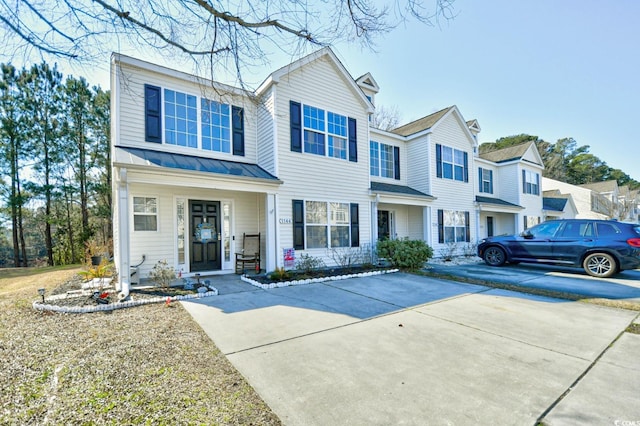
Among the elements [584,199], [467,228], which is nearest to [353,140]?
[467,228]

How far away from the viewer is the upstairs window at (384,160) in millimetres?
12898

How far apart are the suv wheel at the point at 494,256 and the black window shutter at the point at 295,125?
8.02 m

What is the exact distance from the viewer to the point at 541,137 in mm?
43406

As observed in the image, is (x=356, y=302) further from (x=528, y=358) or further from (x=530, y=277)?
(x=530, y=277)

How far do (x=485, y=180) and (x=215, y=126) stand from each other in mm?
16569

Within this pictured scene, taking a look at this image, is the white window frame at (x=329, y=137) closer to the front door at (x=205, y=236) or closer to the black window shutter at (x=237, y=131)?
the black window shutter at (x=237, y=131)

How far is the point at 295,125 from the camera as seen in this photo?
30.2ft

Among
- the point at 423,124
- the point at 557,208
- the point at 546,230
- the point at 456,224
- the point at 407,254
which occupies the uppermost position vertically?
the point at 423,124

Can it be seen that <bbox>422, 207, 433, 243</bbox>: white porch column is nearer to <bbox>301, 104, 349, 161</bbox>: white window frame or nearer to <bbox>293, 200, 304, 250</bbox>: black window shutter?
<bbox>301, 104, 349, 161</bbox>: white window frame

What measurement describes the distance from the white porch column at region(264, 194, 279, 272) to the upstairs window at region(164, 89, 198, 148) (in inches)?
112

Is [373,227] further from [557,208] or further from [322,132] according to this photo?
[557,208]

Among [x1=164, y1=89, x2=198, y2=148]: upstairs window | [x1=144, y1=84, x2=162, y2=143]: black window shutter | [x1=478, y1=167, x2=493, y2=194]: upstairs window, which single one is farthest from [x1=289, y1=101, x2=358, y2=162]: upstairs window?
[x1=478, y1=167, x2=493, y2=194]: upstairs window

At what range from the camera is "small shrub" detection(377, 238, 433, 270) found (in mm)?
9359

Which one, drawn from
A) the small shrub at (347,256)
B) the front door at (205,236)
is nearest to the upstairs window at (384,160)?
the small shrub at (347,256)
